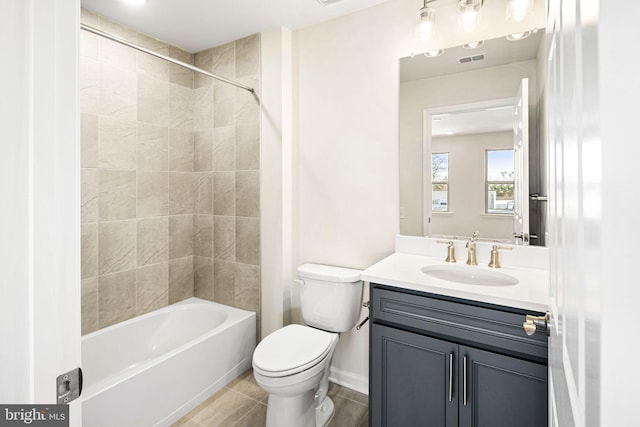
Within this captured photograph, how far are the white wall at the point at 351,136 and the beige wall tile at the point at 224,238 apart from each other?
0.55m

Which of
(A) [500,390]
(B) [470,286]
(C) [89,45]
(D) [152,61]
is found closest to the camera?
(A) [500,390]

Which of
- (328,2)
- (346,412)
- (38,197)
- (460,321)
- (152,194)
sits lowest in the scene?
(346,412)

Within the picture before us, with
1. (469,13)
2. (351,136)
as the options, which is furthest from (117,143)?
(469,13)

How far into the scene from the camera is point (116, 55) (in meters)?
2.23

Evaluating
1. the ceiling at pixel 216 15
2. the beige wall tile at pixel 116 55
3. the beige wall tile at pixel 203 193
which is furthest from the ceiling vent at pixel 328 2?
the beige wall tile at pixel 203 193

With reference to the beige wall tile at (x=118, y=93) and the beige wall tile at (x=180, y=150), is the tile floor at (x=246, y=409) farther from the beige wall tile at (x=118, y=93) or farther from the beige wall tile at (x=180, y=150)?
the beige wall tile at (x=118, y=93)

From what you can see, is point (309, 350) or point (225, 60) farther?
point (225, 60)

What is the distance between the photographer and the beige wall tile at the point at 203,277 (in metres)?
2.75

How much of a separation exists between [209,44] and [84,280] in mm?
1961

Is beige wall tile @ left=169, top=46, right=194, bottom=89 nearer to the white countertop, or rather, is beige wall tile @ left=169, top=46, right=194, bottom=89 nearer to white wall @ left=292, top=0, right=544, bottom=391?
white wall @ left=292, top=0, right=544, bottom=391

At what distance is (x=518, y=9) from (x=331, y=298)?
1.83m

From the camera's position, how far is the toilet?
1.61m

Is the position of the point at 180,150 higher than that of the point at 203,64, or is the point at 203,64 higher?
the point at 203,64

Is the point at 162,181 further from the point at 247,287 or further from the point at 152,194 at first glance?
the point at 247,287
